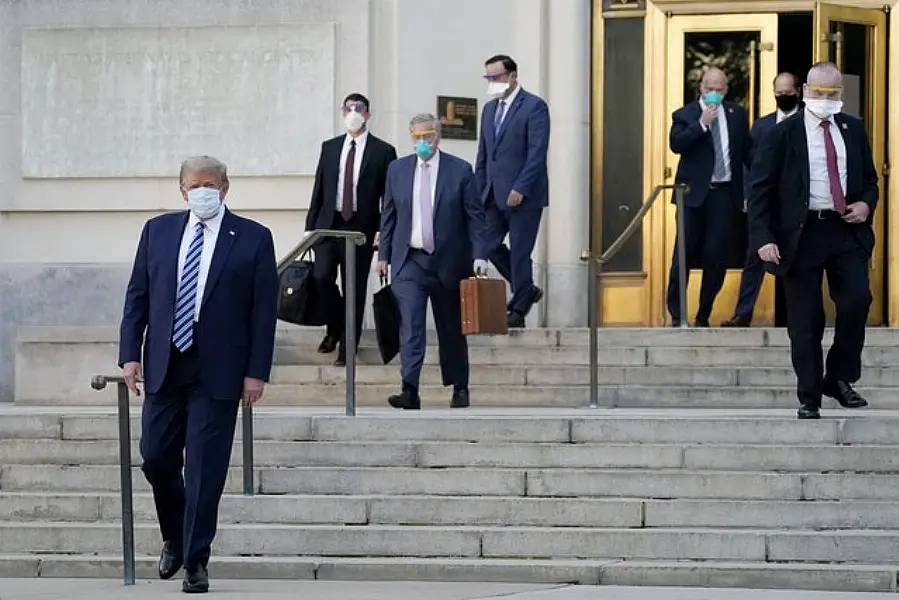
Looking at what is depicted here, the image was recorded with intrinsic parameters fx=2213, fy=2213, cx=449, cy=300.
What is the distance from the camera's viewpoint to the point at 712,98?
52.6 feet

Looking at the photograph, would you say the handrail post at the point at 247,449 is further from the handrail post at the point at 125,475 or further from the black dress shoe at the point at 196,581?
the black dress shoe at the point at 196,581

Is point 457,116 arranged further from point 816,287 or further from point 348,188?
point 816,287

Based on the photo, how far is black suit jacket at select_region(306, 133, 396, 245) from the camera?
1531cm

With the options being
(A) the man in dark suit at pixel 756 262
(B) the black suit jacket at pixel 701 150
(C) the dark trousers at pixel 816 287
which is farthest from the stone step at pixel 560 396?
(B) the black suit jacket at pixel 701 150

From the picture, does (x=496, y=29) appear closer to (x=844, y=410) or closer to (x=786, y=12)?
(x=786, y=12)

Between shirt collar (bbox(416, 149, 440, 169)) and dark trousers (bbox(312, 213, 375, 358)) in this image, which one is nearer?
shirt collar (bbox(416, 149, 440, 169))

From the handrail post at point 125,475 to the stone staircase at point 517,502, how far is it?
402 mm

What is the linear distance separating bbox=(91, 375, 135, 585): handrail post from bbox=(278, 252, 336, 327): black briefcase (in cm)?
401

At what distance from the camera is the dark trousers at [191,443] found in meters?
9.96

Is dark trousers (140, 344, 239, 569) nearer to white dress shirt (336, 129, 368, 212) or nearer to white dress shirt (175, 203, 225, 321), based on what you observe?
white dress shirt (175, 203, 225, 321)

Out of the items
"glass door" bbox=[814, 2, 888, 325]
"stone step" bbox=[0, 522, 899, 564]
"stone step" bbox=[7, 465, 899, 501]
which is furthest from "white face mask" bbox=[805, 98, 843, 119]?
"glass door" bbox=[814, 2, 888, 325]

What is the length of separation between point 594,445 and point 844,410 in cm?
188

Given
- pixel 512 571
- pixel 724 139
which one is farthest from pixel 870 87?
pixel 512 571

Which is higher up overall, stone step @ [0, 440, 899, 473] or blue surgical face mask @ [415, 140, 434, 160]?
blue surgical face mask @ [415, 140, 434, 160]
